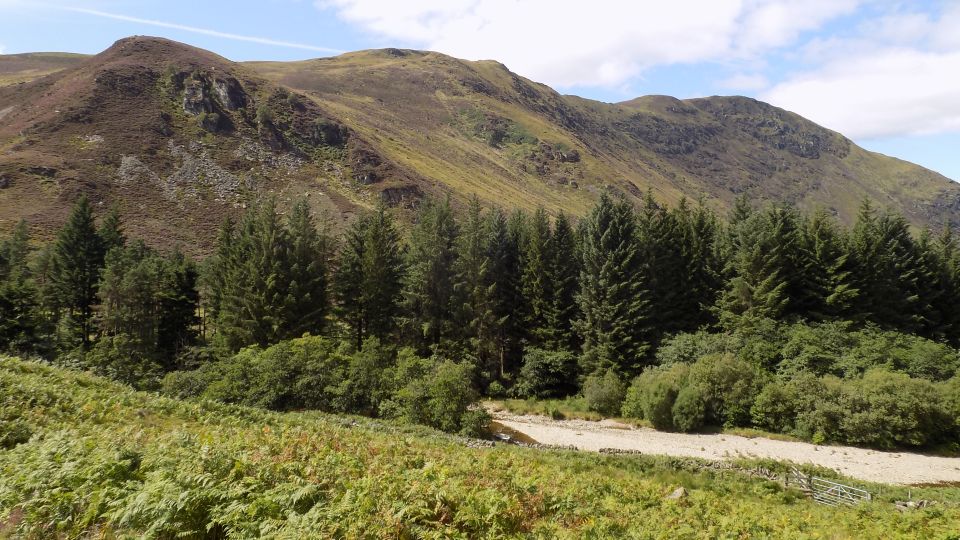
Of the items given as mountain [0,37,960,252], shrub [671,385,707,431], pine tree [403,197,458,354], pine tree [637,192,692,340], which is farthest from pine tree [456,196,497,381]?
mountain [0,37,960,252]

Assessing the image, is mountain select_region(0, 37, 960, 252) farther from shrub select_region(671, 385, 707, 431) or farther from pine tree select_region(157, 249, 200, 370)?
pine tree select_region(157, 249, 200, 370)

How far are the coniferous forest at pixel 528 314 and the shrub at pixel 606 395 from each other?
0.16m

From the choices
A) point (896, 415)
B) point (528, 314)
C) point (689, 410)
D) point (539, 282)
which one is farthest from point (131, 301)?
point (896, 415)

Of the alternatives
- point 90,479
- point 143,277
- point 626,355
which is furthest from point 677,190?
point 90,479

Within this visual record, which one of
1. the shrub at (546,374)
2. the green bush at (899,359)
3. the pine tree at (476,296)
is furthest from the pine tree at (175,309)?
the green bush at (899,359)

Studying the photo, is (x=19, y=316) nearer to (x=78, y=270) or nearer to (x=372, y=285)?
(x=78, y=270)

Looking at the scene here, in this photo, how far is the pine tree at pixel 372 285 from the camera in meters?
40.5

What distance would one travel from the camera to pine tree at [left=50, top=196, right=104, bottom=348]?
41.3m

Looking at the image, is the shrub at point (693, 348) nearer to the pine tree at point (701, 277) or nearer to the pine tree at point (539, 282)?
the pine tree at point (701, 277)

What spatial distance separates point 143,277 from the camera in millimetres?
37719

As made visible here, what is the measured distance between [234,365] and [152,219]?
50044 millimetres

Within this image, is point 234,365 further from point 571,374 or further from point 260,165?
point 260,165

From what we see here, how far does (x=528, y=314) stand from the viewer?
137 feet

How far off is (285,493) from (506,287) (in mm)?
36048
